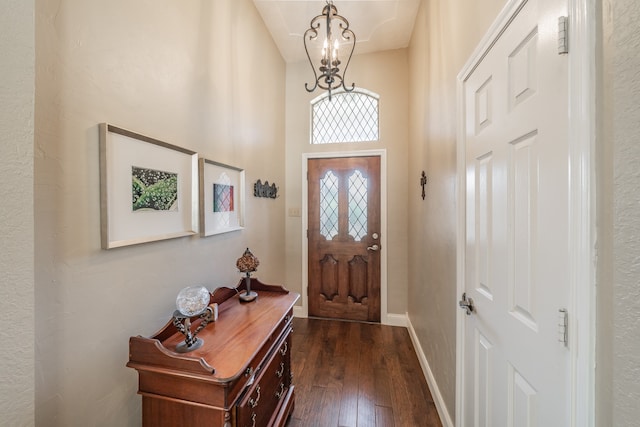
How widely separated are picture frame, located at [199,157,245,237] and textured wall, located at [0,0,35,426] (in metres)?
0.95

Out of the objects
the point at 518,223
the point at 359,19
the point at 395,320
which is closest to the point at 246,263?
the point at 518,223

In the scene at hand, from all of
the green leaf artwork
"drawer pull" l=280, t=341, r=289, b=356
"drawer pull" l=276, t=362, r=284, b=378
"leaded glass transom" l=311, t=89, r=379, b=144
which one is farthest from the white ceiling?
"drawer pull" l=276, t=362, r=284, b=378

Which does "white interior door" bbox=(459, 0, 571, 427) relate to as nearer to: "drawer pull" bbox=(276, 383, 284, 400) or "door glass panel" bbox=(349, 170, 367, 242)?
"drawer pull" bbox=(276, 383, 284, 400)

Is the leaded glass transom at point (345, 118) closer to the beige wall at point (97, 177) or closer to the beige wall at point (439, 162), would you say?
the beige wall at point (439, 162)

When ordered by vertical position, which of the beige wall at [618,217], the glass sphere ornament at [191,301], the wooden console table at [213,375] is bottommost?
the wooden console table at [213,375]

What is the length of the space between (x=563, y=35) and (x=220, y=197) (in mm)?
1747

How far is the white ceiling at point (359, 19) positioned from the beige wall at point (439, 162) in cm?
19

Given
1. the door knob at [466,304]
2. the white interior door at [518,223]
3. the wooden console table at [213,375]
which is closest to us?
the white interior door at [518,223]

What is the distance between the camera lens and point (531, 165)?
82cm

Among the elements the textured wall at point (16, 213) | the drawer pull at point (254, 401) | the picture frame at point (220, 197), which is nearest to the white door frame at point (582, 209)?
the drawer pull at point (254, 401)

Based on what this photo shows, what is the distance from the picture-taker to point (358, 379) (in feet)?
6.69

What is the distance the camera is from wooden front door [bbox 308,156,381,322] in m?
3.08

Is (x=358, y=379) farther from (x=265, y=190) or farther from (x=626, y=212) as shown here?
(x=626, y=212)

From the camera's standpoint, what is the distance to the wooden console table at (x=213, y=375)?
3.08 ft
